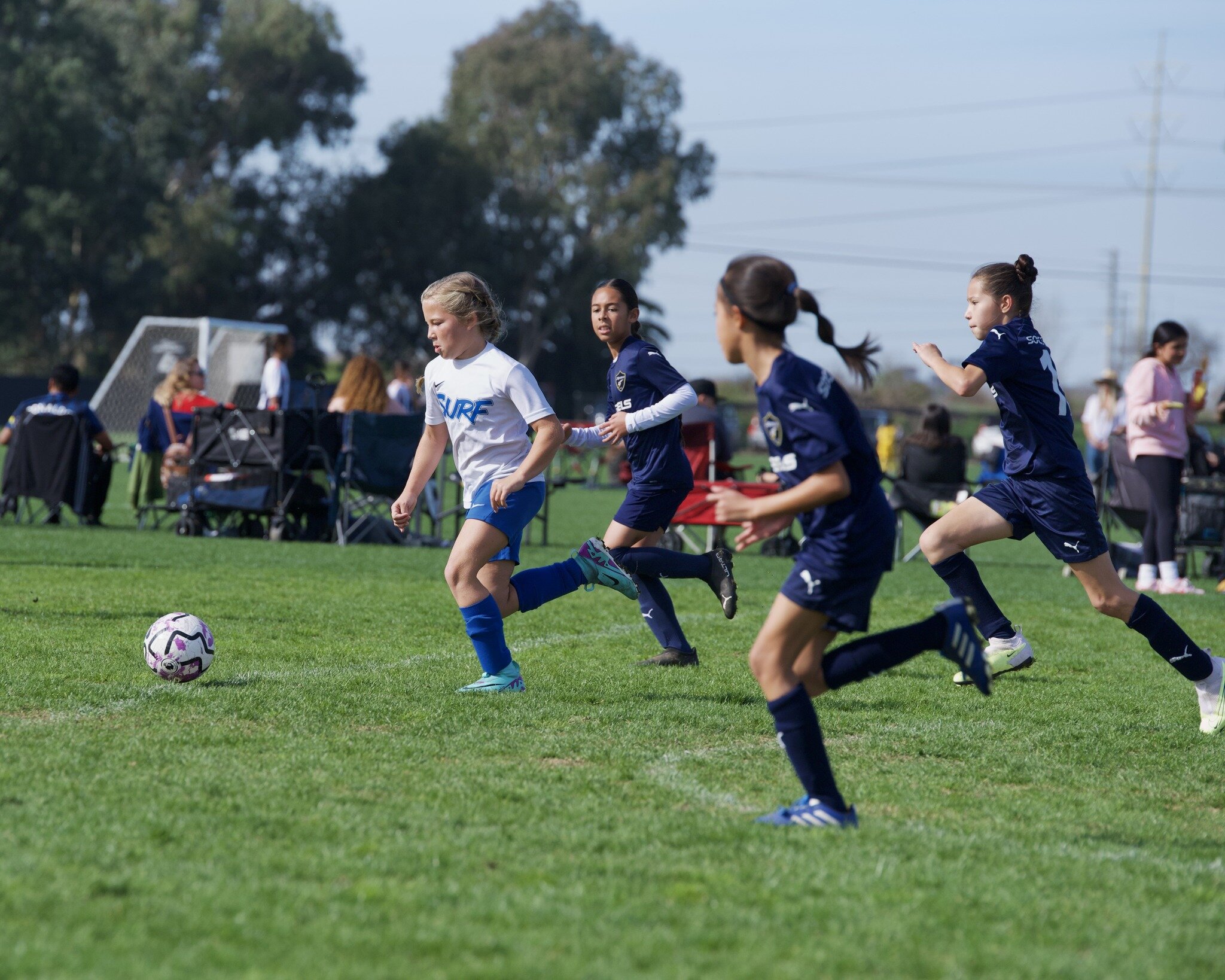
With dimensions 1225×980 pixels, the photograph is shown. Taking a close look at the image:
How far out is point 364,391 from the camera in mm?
14219

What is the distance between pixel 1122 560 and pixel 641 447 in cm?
818

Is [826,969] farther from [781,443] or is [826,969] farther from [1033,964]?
[781,443]

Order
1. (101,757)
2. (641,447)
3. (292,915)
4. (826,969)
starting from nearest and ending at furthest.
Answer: (826,969)
(292,915)
(101,757)
(641,447)

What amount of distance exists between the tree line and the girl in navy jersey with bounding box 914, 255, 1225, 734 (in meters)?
42.9

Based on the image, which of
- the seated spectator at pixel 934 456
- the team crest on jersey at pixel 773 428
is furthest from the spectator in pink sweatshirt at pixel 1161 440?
the team crest on jersey at pixel 773 428

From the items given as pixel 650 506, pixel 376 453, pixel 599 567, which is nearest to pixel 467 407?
pixel 599 567

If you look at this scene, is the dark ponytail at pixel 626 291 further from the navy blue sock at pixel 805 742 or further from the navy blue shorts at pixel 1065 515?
the navy blue sock at pixel 805 742

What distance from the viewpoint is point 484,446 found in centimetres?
582

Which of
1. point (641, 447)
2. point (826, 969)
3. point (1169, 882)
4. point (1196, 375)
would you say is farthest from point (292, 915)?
point (1196, 375)

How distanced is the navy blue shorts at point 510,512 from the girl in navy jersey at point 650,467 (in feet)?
2.31

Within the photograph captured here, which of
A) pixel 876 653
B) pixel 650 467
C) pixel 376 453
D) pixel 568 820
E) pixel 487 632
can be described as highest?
pixel 650 467

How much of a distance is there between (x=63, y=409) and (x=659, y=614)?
9394mm

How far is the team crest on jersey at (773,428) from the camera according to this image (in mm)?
3746

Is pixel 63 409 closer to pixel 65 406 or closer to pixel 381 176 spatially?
pixel 65 406
